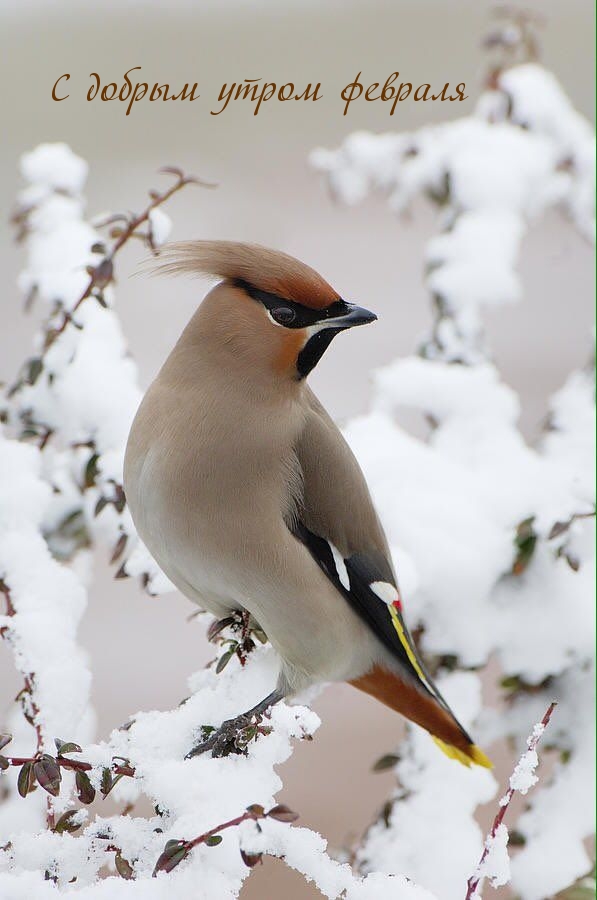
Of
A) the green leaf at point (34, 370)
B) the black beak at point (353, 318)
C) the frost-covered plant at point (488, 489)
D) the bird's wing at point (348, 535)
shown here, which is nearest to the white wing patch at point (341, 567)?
the bird's wing at point (348, 535)

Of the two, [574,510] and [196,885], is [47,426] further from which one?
[196,885]

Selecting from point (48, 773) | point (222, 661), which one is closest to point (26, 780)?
point (48, 773)

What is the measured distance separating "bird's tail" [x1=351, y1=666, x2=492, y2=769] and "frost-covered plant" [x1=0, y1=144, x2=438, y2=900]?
0.21 meters

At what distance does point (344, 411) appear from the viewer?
3537mm

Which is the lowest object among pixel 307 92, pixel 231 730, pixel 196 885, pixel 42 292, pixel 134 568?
pixel 196 885

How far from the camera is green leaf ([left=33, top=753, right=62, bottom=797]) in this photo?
1030 millimetres

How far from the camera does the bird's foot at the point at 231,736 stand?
1239 millimetres

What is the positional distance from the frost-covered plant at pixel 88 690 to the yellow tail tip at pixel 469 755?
0.31 m

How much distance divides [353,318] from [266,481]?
272mm

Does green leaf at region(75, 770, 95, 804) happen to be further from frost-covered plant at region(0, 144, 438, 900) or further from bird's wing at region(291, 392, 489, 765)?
bird's wing at region(291, 392, 489, 765)

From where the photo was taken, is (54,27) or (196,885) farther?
(54,27)

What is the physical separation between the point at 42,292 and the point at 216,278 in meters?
0.40

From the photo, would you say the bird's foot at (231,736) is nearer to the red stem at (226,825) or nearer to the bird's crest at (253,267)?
the red stem at (226,825)

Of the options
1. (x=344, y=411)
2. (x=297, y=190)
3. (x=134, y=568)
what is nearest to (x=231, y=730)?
(x=134, y=568)
